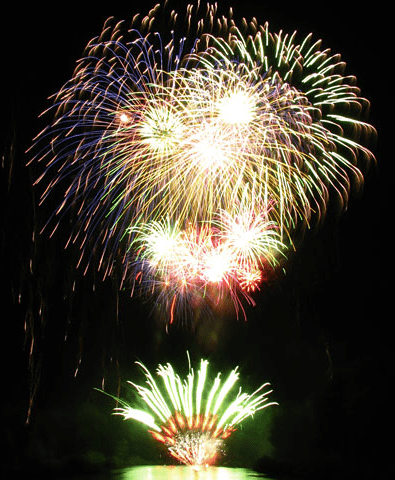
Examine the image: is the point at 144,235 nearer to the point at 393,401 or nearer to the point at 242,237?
the point at 242,237

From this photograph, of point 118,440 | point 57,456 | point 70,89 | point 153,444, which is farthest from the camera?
point 153,444

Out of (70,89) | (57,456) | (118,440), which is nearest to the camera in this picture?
(70,89)

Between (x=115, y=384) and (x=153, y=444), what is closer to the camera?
(x=115, y=384)

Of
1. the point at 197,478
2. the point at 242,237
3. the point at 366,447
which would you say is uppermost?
the point at 242,237

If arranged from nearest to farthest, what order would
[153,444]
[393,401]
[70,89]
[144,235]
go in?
1. [70,89]
2. [144,235]
3. [393,401]
4. [153,444]

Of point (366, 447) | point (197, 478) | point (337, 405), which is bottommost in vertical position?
point (197, 478)

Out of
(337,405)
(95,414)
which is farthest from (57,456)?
(337,405)

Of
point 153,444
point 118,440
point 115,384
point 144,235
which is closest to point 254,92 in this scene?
point 144,235

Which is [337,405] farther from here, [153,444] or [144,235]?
[144,235]

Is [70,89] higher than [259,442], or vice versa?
[70,89]
